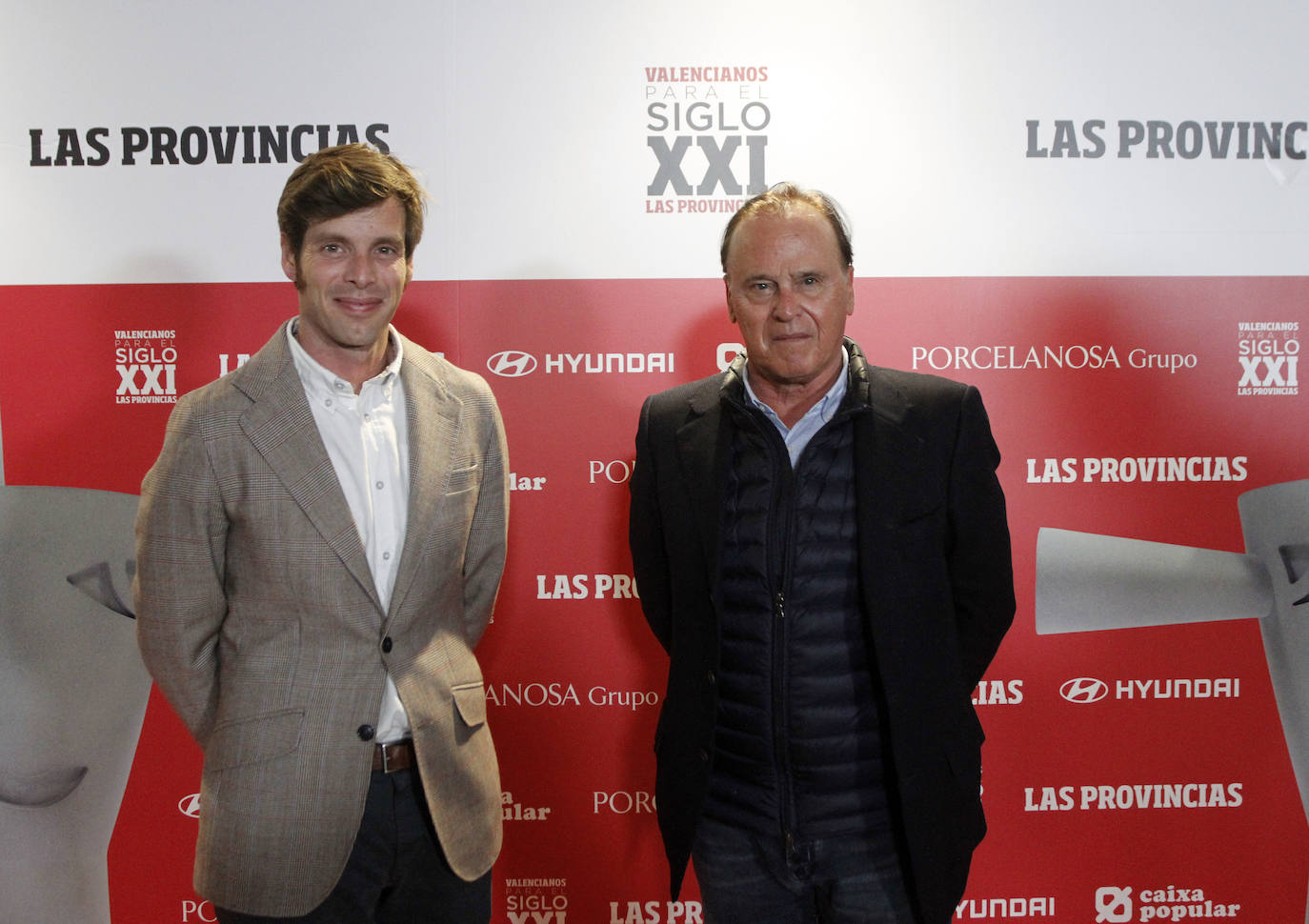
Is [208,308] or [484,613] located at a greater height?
[208,308]

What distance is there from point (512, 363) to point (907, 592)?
140 cm

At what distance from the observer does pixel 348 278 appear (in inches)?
69.0

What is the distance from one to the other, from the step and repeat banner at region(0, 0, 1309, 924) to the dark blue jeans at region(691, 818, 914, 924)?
102 centimetres

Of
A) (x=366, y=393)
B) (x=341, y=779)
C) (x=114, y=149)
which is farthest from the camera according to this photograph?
(x=114, y=149)

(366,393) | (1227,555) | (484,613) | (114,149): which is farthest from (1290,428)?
(114,149)

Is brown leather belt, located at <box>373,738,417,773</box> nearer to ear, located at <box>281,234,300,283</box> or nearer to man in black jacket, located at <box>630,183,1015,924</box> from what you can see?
man in black jacket, located at <box>630,183,1015,924</box>

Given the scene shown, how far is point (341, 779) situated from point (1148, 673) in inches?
85.3

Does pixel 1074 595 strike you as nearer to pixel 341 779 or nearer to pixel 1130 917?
pixel 1130 917

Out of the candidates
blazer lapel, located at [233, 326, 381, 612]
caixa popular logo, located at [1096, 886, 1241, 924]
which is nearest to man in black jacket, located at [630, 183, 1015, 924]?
blazer lapel, located at [233, 326, 381, 612]

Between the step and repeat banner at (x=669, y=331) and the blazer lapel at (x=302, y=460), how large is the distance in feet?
3.28

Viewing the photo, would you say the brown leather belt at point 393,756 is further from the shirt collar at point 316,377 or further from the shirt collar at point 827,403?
the shirt collar at point 827,403

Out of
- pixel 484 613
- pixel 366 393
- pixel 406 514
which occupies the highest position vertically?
pixel 366 393

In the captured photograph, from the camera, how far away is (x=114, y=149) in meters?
2.68

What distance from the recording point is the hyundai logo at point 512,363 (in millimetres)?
2688
